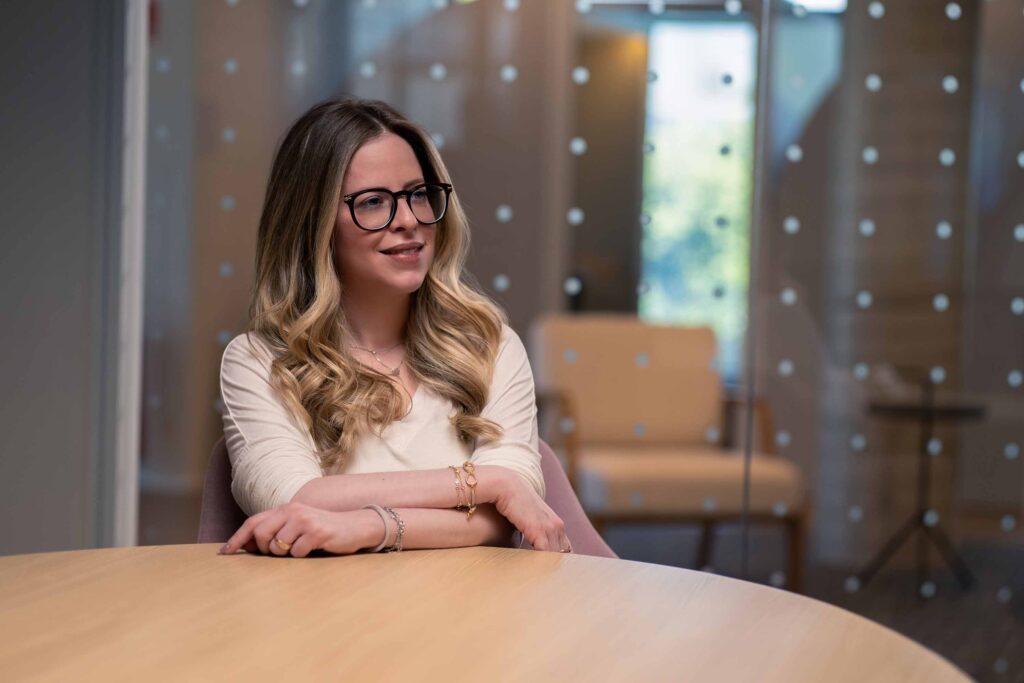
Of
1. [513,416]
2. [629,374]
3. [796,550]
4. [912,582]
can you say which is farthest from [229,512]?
[912,582]

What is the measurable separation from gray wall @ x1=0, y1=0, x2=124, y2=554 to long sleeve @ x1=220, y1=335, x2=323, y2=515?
4.63ft

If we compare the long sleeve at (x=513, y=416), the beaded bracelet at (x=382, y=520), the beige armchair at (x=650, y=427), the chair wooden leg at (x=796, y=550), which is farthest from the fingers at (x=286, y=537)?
the chair wooden leg at (x=796, y=550)

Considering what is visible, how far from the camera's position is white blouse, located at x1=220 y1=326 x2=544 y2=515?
1.82 meters

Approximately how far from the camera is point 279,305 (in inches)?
80.2

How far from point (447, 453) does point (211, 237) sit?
5.97ft

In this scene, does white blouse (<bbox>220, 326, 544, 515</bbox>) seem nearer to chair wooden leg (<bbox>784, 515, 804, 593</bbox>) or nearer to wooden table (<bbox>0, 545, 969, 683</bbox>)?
wooden table (<bbox>0, 545, 969, 683</bbox>)

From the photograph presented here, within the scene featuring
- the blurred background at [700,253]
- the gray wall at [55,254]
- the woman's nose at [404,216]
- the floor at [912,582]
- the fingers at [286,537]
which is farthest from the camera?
the floor at [912,582]

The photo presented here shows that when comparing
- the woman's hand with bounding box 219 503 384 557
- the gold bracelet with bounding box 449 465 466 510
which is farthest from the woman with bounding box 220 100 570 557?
the woman's hand with bounding box 219 503 384 557

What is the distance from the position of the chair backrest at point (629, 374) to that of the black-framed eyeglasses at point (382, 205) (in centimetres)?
149

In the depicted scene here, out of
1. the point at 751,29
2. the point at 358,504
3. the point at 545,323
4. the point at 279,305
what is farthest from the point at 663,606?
the point at 751,29

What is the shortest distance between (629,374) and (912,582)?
1.06 m

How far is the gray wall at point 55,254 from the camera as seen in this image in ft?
10.3

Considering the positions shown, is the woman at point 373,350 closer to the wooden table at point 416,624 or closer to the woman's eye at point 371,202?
the woman's eye at point 371,202

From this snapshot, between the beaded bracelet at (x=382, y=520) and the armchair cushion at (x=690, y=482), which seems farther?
the armchair cushion at (x=690, y=482)
